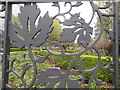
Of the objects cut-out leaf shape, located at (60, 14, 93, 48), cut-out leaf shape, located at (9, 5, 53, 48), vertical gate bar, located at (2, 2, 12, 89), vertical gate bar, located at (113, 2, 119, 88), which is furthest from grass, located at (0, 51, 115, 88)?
vertical gate bar, located at (113, 2, 119, 88)

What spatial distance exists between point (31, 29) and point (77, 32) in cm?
41

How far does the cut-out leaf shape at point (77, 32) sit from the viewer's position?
111 cm

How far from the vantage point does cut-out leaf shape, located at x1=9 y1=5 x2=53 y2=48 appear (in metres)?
1.14

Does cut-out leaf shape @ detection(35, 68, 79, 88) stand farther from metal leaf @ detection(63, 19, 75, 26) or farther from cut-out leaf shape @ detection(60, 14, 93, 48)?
metal leaf @ detection(63, 19, 75, 26)

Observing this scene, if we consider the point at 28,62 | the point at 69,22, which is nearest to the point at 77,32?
the point at 69,22

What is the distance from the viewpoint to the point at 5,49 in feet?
3.92

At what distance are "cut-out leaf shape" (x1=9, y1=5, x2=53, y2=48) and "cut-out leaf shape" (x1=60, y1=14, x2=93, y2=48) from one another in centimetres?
14

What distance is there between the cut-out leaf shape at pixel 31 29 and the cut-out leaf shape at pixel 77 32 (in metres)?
0.14

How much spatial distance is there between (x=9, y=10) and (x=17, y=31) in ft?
0.75

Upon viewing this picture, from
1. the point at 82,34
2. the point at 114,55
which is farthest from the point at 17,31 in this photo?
the point at 114,55

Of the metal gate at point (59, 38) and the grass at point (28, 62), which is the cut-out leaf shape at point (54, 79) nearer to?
the metal gate at point (59, 38)

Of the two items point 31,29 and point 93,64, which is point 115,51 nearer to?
point 31,29

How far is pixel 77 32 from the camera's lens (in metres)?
1.12

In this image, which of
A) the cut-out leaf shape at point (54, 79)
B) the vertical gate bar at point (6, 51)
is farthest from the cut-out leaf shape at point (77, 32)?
the vertical gate bar at point (6, 51)
